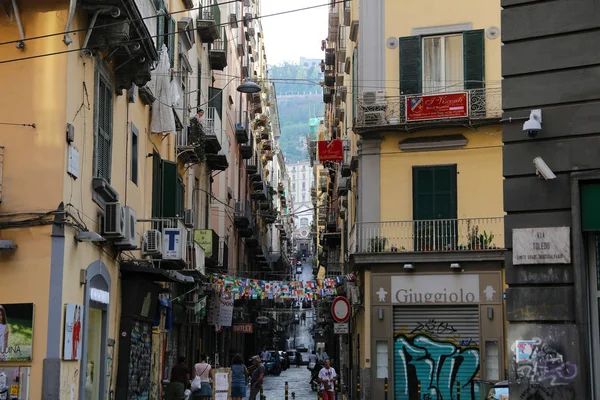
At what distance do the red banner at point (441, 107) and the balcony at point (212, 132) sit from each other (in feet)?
22.7

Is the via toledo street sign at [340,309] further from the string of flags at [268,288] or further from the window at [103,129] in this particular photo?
the window at [103,129]

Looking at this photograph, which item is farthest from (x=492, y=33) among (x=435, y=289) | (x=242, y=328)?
(x=242, y=328)

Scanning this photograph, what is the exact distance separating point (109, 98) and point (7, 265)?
451 cm

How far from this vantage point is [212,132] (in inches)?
1242

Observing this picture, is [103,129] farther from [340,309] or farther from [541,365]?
[340,309]

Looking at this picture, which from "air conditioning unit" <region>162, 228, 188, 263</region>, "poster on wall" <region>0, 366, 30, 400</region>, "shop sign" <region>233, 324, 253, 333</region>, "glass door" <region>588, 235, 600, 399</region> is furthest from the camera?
"shop sign" <region>233, 324, 253, 333</region>

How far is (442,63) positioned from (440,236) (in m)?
5.36

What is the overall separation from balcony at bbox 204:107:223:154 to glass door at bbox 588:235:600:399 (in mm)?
20780

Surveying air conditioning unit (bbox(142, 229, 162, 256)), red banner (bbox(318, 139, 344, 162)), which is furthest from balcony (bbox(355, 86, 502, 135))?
red banner (bbox(318, 139, 344, 162))

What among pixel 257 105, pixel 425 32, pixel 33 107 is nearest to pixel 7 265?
pixel 33 107

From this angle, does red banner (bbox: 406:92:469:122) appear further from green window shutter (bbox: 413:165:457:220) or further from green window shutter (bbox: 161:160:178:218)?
green window shutter (bbox: 161:160:178:218)

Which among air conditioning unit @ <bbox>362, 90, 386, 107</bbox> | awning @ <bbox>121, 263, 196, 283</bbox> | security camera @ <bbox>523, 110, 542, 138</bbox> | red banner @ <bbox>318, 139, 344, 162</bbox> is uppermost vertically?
red banner @ <bbox>318, 139, 344, 162</bbox>

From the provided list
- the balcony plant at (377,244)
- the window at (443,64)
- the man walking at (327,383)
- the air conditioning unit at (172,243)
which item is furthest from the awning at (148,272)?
the window at (443,64)

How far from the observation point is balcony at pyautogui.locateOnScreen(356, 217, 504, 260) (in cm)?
2847
